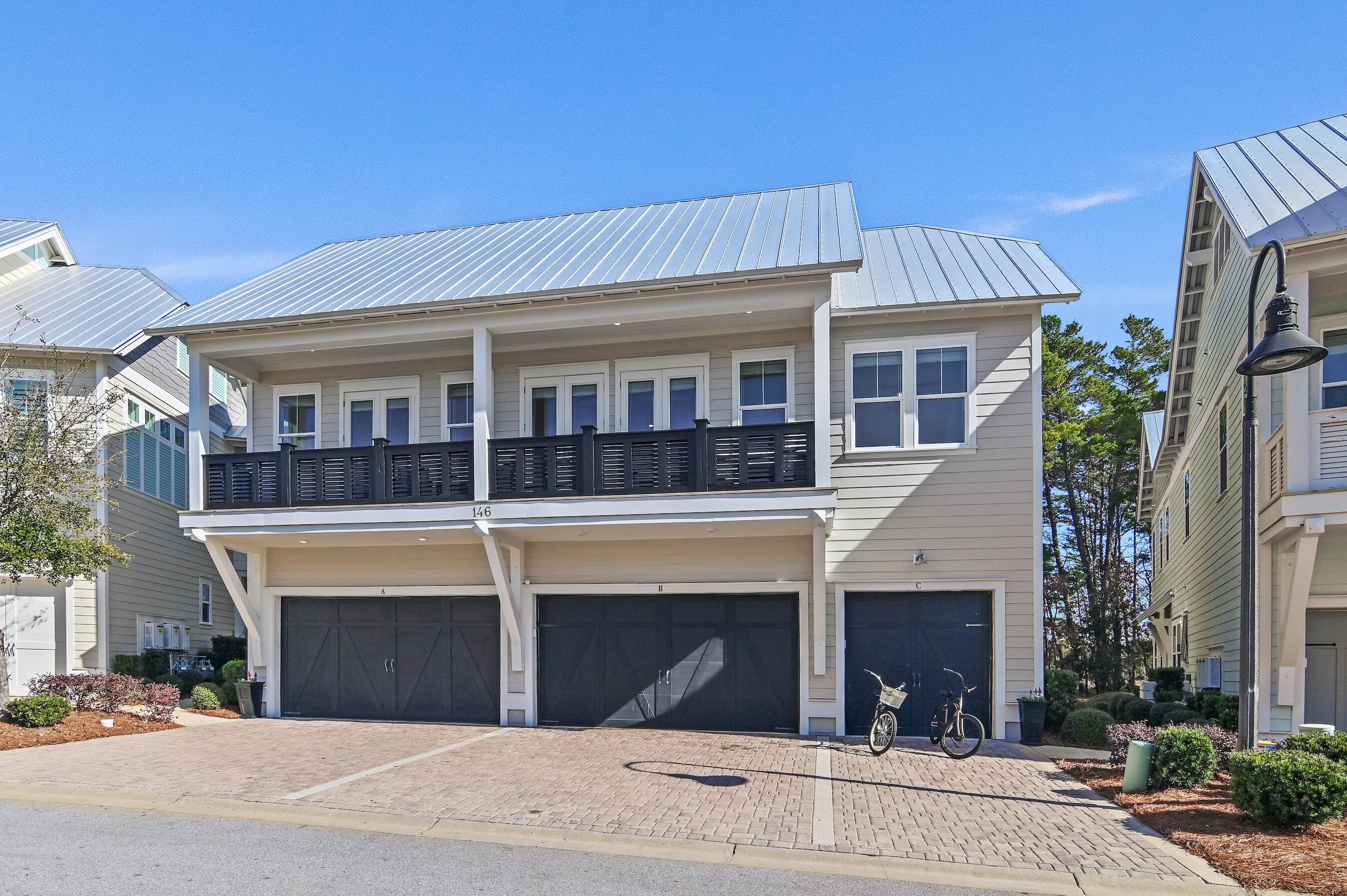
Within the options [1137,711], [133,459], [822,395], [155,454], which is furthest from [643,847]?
[155,454]

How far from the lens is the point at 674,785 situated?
10680 mm

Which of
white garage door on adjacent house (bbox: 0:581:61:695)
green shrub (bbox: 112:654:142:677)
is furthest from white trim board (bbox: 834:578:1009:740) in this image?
white garage door on adjacent house (bbox: 0:581:61:695)

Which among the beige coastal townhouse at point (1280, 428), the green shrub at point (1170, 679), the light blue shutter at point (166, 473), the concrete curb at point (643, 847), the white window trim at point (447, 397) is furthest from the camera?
the light blue shutter at point (166, 473)

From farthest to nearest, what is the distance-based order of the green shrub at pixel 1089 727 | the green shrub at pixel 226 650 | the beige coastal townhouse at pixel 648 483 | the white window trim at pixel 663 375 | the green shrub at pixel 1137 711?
the green shrub at pixel 226 650
the white window trim at pixel 663 375
the green shrub at pixel 1137 711
the beige coastal townhouse at pixel 648 483
the green shrub at pixel 1089 727

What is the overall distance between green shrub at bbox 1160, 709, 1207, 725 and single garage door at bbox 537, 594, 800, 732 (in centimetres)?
544

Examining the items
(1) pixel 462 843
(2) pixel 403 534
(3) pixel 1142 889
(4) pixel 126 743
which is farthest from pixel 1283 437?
(4) pixel 126 743

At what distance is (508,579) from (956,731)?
24.7 feet

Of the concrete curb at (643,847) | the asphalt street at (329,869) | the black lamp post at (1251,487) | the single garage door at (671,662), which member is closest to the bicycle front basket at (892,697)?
the single garage door at (671,662)

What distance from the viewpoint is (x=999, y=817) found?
9.30 m

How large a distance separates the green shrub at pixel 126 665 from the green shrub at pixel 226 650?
2750 millimetres

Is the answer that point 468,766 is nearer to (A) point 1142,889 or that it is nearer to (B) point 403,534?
(B) point 403,534

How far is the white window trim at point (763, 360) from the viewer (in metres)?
16.0

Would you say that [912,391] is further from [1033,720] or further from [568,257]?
[568,257]

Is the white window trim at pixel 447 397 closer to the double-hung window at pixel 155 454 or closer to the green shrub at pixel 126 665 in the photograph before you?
the double-hung window at pixel 155 454
